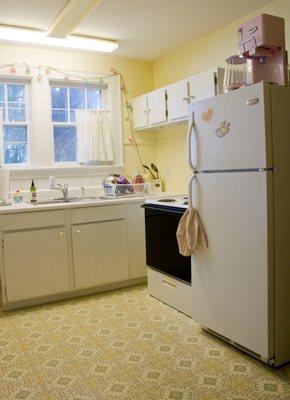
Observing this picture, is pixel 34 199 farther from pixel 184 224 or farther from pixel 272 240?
pixel 272 240

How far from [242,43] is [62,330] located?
2398 mm

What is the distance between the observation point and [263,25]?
230cm

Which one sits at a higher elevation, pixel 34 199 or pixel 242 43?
pixel 242 43

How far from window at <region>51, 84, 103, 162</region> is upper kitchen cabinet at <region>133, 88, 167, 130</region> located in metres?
0.57

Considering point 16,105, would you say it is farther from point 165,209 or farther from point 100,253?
point 165,209

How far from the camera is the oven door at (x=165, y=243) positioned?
3.01 meters

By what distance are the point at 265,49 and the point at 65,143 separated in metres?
2.50

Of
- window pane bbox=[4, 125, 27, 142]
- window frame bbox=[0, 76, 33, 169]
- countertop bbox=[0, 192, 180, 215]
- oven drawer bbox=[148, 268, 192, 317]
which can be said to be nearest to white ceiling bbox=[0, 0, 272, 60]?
window frame bbox=[0, 76, 33, 169]

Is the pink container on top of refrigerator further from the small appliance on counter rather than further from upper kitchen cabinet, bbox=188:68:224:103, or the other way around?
the small appliance on counter

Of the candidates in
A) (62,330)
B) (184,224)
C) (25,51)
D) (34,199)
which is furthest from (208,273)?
(25,51)

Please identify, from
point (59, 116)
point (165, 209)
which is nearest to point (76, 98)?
point (59, 116)

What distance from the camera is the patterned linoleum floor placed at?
202cm

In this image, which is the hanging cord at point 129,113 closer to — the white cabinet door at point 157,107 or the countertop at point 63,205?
the white cabinet door at point 157,107

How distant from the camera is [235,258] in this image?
7.59ft
